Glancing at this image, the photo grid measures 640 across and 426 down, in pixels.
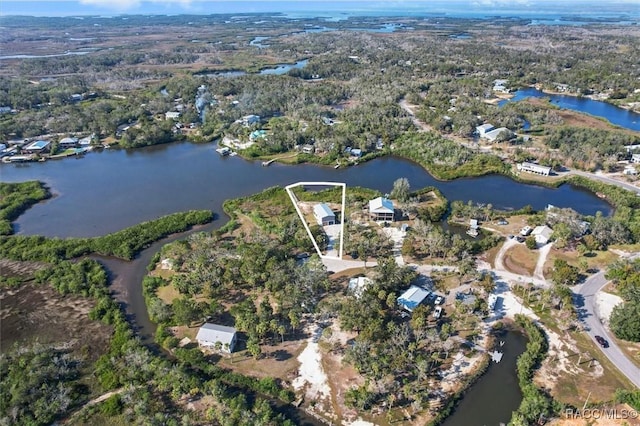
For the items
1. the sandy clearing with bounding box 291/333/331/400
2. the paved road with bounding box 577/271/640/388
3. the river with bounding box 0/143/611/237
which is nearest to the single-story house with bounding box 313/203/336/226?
the river with bounding box 0/143/611/237

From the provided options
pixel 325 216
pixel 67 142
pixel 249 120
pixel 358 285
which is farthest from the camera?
pixel 249 120

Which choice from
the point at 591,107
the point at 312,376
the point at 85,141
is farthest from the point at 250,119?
the point at 591,107

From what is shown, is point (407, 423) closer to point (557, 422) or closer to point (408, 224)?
point (557, 422)

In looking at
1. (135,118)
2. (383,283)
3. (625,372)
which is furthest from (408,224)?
(135,118)

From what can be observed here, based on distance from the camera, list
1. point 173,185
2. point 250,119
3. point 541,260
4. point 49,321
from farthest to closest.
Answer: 1. point 250,119
2. point 173,185
3. point 541,260
4. point 49,321

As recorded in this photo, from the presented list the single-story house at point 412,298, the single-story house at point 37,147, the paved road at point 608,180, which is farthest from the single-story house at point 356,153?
the single-story house at point 37,147

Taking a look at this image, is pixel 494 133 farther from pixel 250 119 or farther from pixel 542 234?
pixel 250 119
